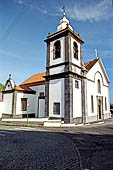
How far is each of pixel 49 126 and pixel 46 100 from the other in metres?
3.74

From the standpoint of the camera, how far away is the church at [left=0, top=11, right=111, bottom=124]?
14.9m

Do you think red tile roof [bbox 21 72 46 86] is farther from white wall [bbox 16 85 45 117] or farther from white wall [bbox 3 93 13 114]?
white wall [bbox 3 93 13 114]

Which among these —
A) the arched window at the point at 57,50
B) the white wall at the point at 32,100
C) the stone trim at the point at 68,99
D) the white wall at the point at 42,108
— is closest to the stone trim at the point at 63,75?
the stone trim at the point at 68,99

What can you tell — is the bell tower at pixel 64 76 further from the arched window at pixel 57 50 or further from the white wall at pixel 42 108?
the white wall at pixel 42 108

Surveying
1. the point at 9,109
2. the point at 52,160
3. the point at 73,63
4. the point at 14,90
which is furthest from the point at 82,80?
the point at 52,160

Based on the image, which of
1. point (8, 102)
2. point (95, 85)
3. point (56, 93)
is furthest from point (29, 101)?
point (95, 85)

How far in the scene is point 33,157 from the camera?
4.80 metres

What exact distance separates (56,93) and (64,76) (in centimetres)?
231

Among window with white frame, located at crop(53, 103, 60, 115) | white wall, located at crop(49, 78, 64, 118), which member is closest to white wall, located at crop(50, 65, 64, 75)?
white wall, located at crop(49, 78, 64, 118)

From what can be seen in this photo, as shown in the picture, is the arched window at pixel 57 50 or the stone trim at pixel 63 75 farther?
the arched window at pixel 57 50

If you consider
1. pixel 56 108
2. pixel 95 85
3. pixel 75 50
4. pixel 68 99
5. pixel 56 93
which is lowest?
pixel 56 108

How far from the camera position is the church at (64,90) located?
14.9 metres

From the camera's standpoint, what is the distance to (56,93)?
1559 centimetres

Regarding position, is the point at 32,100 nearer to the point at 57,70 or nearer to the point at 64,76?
the point at 57,70
